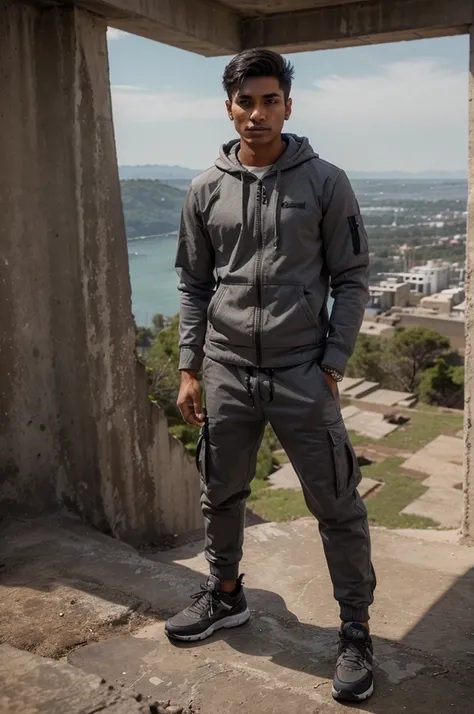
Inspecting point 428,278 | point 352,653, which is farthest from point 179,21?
point 428,278

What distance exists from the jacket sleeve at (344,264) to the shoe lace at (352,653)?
855mm

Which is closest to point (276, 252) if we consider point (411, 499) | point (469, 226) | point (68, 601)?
point (68, 601)

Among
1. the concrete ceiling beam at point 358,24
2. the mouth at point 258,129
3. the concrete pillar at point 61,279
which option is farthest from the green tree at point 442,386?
the mouth at point 258,129

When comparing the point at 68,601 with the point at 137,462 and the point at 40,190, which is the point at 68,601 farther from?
the point at 40,190

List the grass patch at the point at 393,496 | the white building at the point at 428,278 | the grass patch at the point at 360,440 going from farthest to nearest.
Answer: the white building at the point at 428,278 → the grass patch at the point at 360,440 → the grass patch at the point at 393,496

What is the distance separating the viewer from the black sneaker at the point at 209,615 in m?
2.65

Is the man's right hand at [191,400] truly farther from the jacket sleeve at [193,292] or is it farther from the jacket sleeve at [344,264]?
the jacket sleeve at [344,264]

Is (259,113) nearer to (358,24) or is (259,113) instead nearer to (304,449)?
(304,449)

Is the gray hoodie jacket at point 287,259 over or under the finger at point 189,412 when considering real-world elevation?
over

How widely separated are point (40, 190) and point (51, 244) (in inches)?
10.5

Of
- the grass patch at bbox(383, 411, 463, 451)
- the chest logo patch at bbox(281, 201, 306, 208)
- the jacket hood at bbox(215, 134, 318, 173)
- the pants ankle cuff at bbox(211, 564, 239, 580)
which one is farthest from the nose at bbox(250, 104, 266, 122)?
the grass patch at bbox(383, 411, 463, 451)

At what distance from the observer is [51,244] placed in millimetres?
3842

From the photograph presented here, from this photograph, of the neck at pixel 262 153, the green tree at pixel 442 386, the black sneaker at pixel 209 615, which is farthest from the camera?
the green tree at pixel 442 386

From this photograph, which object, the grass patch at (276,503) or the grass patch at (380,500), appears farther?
the grass patch at (380,500)
